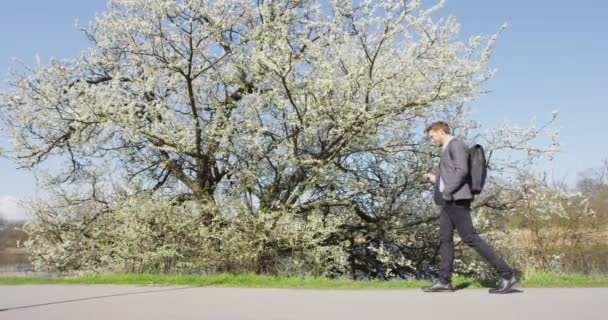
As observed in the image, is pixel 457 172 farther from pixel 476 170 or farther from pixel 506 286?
pixel 506 286

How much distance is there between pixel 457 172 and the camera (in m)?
6.23

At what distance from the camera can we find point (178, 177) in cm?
1355

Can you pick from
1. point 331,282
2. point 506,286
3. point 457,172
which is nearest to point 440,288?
point 506,286

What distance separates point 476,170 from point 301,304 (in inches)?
99.0

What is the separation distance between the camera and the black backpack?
6.25 metres

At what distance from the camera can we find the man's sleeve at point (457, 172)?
6.21m

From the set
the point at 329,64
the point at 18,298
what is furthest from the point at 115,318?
the point at 329,64

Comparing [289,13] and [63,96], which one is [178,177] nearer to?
[63,96]

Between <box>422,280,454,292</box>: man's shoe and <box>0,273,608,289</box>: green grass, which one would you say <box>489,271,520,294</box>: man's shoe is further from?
<box>0,273,608,289</box>: green grass

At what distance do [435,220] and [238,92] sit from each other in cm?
552

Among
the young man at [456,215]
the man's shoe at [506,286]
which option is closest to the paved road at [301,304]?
the man's shoe at [506,286]

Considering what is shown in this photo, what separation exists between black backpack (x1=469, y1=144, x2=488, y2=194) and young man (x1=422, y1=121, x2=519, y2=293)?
0.22 ft

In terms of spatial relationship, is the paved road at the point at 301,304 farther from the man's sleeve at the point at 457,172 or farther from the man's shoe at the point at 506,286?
the man's sleeve at the point at 457,172

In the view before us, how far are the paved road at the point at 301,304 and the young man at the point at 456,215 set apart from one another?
0.78 ft
